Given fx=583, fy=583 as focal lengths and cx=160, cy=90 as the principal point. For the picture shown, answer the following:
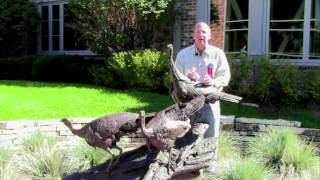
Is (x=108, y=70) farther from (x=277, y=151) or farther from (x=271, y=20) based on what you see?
(x=277, y=151)

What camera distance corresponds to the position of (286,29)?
43.3 feet

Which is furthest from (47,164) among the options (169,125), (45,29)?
(45,29)

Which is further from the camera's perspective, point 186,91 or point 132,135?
point 132,135

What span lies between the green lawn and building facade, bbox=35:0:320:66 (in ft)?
7.85

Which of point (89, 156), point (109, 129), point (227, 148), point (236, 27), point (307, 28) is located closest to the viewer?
point (109, 129)

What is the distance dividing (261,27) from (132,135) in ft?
18.3

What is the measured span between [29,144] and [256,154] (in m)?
2.96

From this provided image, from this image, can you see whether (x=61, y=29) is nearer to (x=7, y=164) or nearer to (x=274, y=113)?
(x=274, y=113)

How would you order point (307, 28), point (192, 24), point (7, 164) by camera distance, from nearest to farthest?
point (7, 164)
point (307, 28)
point (192, 24)

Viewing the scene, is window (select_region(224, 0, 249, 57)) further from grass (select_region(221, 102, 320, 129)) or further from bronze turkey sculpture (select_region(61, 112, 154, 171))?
bronze turkey sculpture (select_region(61, 112, 154, 171))

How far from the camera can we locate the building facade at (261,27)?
1285cm

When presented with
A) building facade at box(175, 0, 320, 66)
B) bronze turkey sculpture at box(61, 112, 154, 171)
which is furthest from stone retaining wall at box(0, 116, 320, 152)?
bronze turkey sculpture at box(61, 112, 154, 171)

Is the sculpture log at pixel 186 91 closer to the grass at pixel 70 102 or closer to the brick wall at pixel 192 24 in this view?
the grass at pixel 70 102

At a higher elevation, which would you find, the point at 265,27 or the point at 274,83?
the point at 265,27
